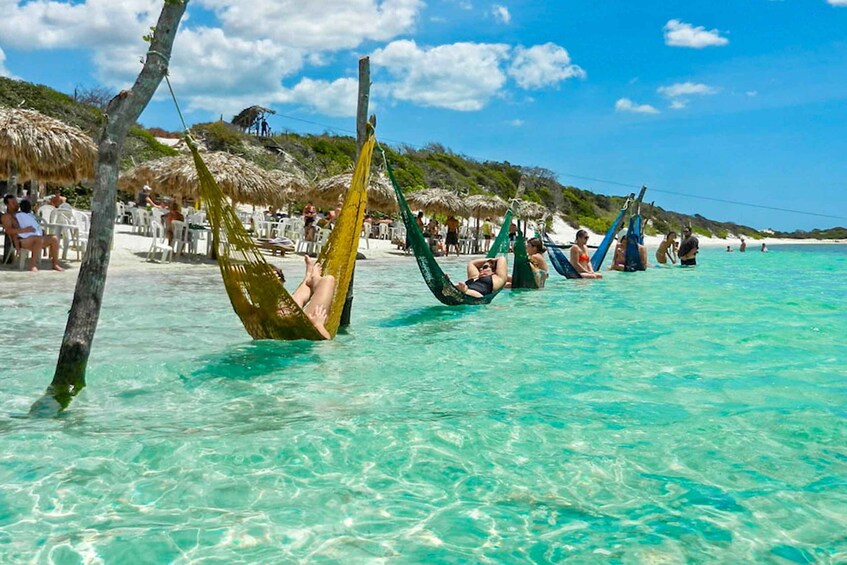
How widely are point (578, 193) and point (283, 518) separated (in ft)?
164

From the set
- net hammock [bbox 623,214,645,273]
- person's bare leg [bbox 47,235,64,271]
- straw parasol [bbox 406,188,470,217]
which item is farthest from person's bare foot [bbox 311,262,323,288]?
straw parasol [bbox 406,188,470,217]

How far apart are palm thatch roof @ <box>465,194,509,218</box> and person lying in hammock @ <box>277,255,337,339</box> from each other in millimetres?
14885

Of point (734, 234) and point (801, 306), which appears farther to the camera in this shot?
point (734, 234)

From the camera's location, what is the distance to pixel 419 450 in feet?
9.30

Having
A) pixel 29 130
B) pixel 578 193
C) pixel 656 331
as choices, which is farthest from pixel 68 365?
pixel 578 193

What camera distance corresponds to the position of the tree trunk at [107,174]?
2.98 m

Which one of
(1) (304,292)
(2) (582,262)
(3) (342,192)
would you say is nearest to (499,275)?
(1) (304,292)

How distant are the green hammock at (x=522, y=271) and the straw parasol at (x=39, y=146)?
5.58 metres

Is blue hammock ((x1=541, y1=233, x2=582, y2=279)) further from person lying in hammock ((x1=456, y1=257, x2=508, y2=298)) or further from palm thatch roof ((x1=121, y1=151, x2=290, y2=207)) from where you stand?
palm thatch roof ((x1=121, y1=151, x2=290, y2=207))

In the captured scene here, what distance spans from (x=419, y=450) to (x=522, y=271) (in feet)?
21.3

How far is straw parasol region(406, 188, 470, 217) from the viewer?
17.9 metres

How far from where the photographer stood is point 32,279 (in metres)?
7.32

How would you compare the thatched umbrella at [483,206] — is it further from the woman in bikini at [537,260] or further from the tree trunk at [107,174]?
the tree trunk at [107,174]

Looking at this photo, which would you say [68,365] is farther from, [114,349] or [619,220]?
[619,220]
